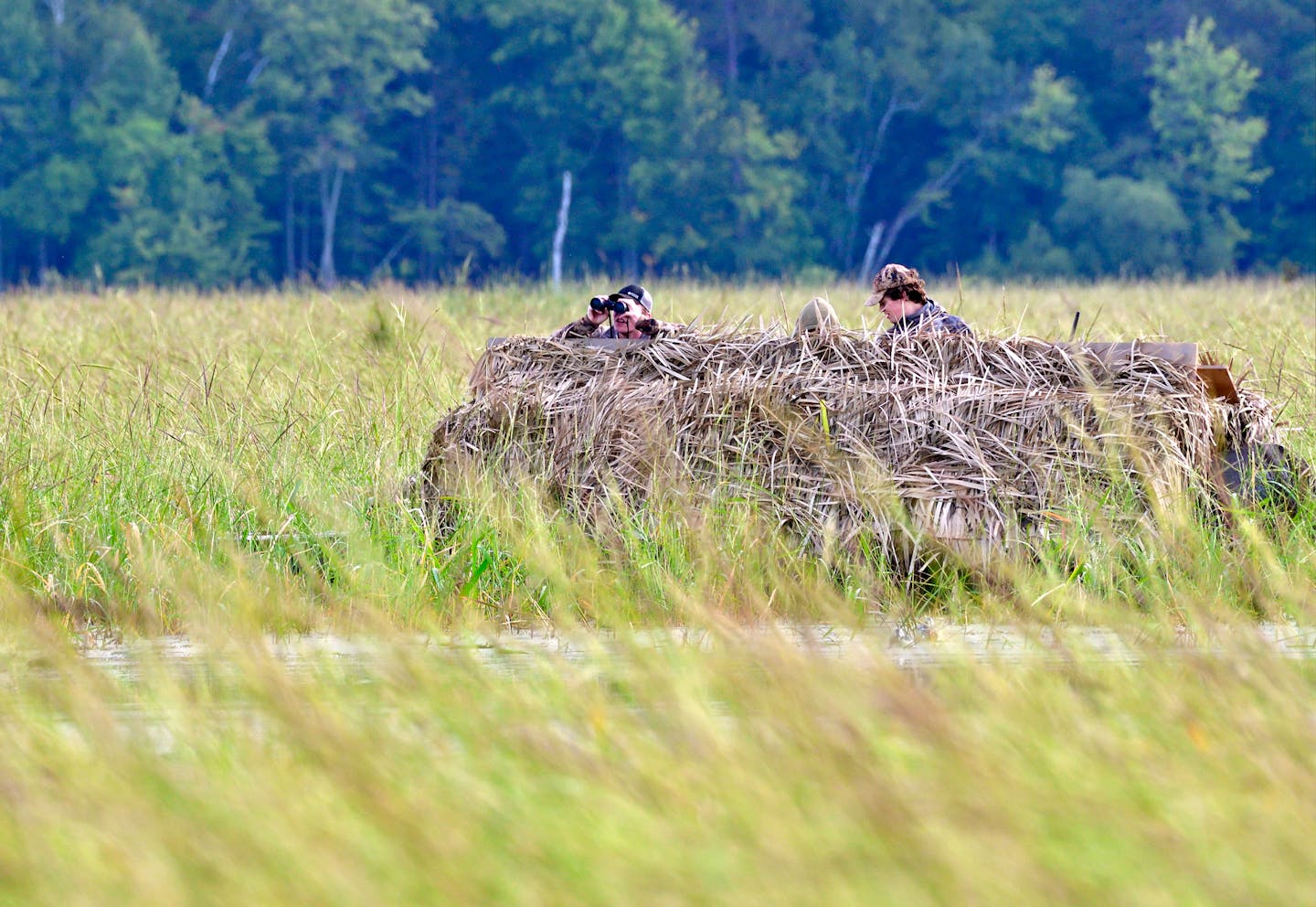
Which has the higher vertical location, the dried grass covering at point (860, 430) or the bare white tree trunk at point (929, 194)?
the dried grass covering at point (860, 430)

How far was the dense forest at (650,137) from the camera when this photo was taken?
143ft

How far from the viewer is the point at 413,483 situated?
588 cm

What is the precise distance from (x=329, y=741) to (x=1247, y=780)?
153cm

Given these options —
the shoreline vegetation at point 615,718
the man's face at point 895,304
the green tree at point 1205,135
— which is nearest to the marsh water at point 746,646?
the shoreline vegetation at point 615,718

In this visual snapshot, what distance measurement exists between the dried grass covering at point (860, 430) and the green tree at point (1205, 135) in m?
43.8

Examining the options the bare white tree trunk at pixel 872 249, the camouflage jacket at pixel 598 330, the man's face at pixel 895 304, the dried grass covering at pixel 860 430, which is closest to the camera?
the dried grass covering at pixel 860 430

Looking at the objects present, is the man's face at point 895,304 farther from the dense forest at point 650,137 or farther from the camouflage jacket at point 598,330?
the dense forest at point 650,137

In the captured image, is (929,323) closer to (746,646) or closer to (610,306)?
(610,306)

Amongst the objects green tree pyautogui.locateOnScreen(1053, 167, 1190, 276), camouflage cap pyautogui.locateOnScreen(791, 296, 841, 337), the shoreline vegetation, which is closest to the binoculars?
camouflage cap pyautogui.locateOnScreen(791, 296, 841, 337)

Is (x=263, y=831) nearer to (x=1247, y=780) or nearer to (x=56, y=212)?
(x=1247, y=780)

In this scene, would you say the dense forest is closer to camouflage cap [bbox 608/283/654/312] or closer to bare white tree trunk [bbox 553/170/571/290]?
bare white tree trunk [bbox 553/170/571/290]

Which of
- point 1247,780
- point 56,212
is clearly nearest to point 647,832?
point 1247,780

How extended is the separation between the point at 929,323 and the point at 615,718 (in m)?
3.27

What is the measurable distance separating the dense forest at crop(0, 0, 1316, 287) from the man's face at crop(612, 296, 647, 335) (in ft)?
123
